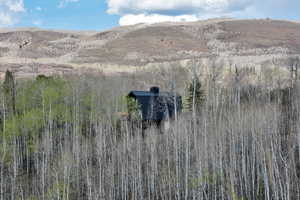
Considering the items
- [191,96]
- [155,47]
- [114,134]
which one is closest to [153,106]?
[191,96]

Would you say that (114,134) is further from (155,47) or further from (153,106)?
(155,47)

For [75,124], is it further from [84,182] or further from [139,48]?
[139,48]

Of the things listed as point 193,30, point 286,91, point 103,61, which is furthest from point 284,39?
Answer: point 286,91

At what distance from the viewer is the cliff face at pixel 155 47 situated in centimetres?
13388

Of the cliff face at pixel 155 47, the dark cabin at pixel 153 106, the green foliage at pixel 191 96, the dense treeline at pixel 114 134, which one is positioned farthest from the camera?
the cliff face at pixel 155 47

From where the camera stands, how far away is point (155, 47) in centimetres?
15938

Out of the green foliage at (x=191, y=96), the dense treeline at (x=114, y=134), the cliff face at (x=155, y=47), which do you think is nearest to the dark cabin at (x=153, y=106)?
the green foliage at (x=191, y=96)

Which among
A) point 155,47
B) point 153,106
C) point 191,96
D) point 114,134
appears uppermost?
point 155,47

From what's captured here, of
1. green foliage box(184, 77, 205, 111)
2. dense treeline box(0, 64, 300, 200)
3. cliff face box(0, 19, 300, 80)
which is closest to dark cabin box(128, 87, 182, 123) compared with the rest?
green foliage box(184, 77, 205, 111)

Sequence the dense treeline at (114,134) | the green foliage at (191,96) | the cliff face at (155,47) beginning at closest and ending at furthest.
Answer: the dense treeline at (114,134), the green foliage at (191,96), the cliff face at (155,47)

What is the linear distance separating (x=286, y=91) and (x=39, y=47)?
14537 cm

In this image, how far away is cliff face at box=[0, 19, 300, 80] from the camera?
134 meters

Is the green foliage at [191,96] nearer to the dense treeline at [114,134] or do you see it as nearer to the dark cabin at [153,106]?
the dense treeline at [114,134]

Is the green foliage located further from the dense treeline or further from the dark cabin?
the dark cabin
